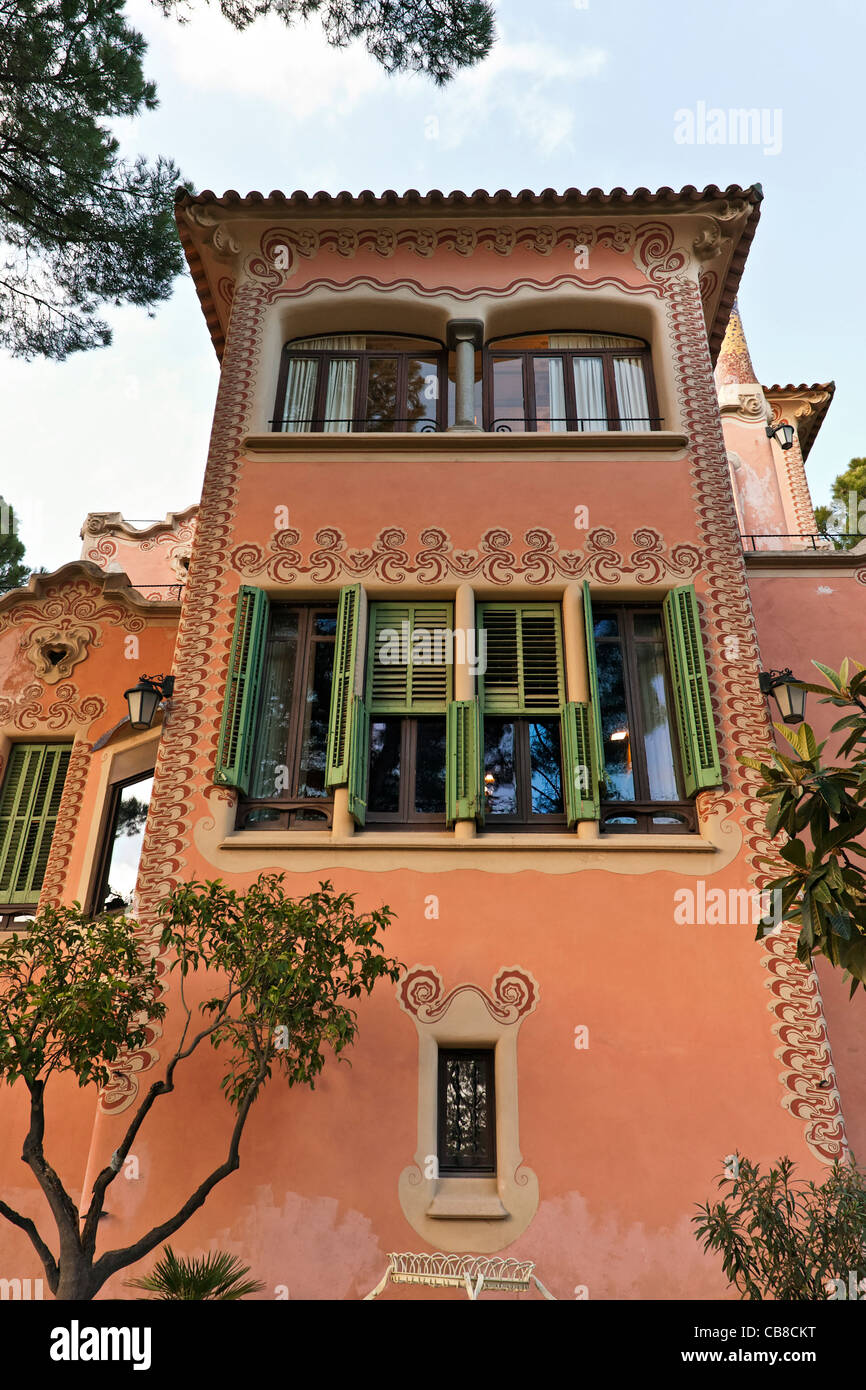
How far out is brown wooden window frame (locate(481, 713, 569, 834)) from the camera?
7707 mm

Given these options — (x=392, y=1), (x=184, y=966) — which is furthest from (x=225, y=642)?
(x=392, y=1)

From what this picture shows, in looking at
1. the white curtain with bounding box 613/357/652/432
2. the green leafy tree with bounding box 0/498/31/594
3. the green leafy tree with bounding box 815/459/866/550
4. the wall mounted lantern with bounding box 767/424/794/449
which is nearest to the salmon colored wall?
the white curtain with bounding box 613/357/652/432

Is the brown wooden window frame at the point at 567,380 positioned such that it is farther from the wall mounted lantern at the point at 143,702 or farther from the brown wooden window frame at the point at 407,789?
the wall mounted lantern at the point at 143,702

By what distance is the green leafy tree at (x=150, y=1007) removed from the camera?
542 cm

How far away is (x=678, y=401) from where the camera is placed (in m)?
9.45

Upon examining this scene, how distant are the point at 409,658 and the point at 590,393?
3249 mm

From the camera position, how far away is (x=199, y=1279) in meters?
5.73

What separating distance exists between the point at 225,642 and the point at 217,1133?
11.4 ft

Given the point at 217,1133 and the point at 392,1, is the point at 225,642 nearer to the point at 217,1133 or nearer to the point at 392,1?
the point at 217,1133

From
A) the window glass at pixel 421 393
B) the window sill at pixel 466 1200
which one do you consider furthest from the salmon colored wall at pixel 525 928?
the window glass at pixel 421 393

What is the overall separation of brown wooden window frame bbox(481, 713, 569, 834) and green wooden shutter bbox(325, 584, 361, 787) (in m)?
0.98

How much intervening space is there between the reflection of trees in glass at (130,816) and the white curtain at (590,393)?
4952 mm

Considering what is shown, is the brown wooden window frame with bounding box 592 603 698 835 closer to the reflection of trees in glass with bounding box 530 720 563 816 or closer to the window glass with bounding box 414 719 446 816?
the reflection of trees in glass with bounding box 530 720 563 816

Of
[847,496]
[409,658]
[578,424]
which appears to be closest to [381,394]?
[578,424]
